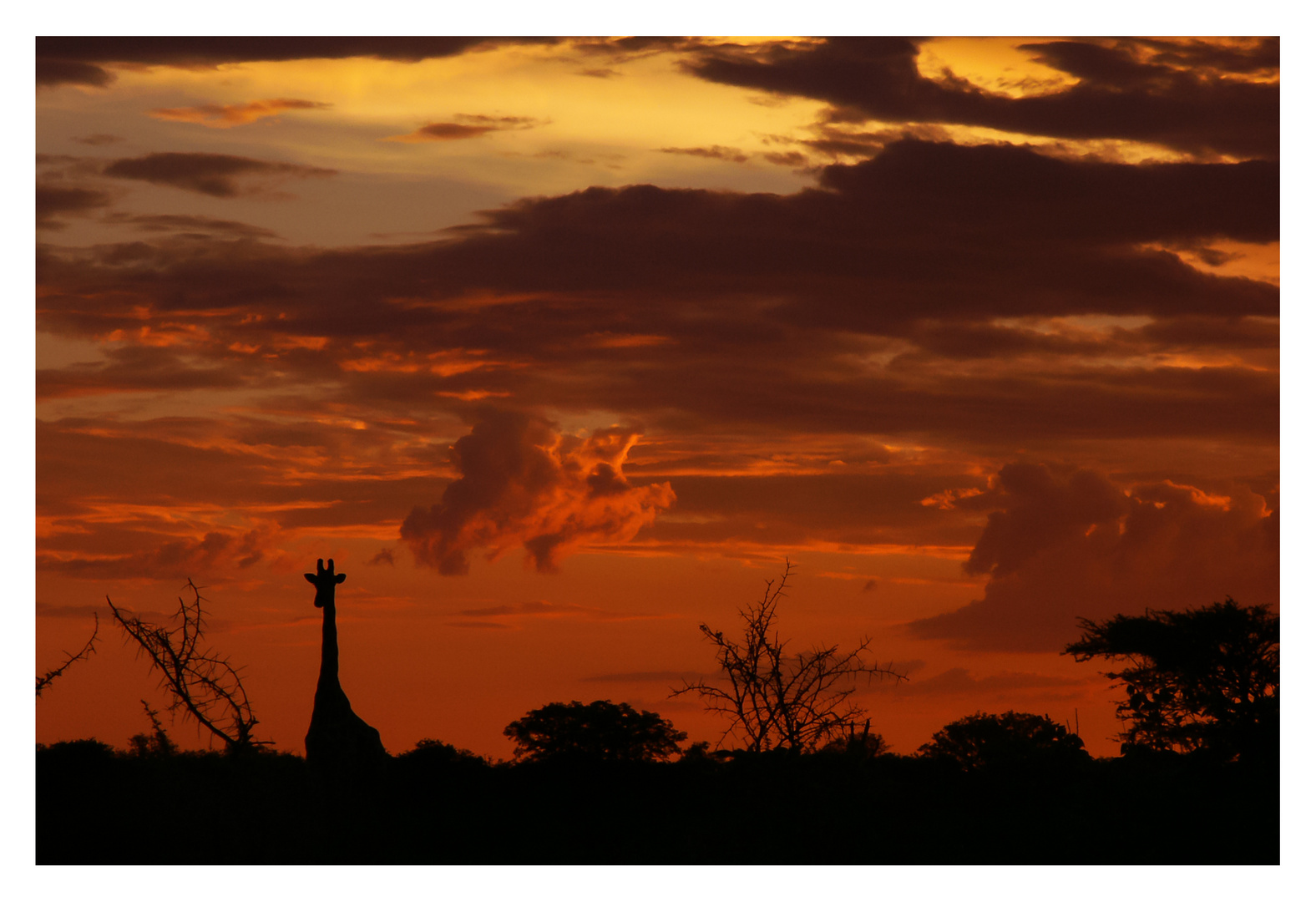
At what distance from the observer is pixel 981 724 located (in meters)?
44.1

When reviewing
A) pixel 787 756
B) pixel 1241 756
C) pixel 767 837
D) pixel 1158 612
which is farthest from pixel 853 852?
pixel 1158 612

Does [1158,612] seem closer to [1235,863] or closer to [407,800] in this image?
[1235,863]

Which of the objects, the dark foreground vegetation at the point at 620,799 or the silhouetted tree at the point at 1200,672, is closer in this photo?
the dark foreground vegetation at the point at 620,799

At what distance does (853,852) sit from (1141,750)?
10.9 m

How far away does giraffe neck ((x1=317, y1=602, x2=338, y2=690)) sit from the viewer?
2625cm

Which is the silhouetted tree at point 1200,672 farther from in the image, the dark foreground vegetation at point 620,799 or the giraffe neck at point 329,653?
the giraffe neck at point 329,653

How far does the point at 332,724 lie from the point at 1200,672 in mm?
23433

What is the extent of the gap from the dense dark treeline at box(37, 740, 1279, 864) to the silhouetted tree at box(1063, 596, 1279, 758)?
22.2ft

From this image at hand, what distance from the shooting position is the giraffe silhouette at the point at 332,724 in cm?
2559

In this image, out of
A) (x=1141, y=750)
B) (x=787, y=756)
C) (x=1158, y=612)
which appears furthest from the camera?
(x=1158, y=612)

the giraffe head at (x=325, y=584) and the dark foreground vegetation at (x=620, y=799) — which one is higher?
the giraffe head at (x=325, y=584)

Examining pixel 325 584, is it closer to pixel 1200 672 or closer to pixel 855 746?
pixel 855 746

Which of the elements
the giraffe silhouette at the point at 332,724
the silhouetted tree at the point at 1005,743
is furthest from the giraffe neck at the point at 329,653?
the silhouetted tree at the point at 1005,743

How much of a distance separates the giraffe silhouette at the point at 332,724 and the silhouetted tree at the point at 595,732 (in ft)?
16.9
